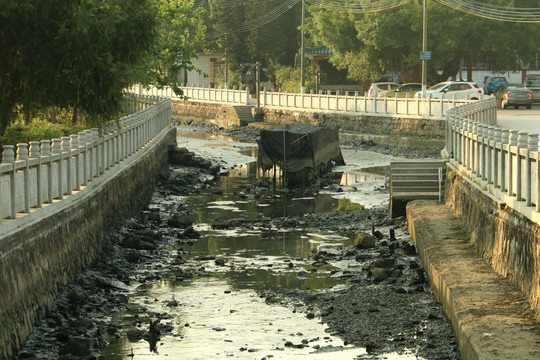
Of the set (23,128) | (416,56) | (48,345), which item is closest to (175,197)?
(23,128)

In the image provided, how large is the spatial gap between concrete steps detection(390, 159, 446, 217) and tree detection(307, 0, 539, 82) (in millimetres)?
31556

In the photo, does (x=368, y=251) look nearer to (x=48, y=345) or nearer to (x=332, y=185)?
(x=48, y=345)

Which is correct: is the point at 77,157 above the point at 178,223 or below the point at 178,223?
above

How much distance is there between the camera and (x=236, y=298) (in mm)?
16562

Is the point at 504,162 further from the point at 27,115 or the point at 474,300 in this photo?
the point at 27,115

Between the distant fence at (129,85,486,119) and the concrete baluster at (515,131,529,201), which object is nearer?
the concrete baluster at (515,131,529,201)

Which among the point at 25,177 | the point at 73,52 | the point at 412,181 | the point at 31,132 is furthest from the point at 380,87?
the point at 25,177

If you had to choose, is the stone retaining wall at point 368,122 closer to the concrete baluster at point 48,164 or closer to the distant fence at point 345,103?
the distant fence at point 345,103

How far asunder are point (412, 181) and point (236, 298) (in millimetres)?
8996

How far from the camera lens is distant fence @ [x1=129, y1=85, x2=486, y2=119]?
4553cm

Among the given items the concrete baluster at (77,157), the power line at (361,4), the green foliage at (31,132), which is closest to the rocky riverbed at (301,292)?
the concrete baluster at (77,157)

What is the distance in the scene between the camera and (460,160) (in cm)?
2234

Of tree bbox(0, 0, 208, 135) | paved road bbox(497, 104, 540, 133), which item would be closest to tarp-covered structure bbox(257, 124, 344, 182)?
paved road bbox(497, 104, 540, 133)

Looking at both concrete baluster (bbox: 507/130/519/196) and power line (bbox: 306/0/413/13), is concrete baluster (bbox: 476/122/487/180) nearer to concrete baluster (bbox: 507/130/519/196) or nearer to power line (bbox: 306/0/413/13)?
concrete baluster (bbox: 507/130/519/196)
